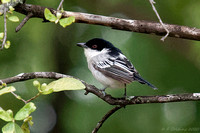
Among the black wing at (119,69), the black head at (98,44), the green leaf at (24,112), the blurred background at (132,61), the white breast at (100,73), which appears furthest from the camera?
the blurred background at (132,61)

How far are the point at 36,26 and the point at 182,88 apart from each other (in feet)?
10.1

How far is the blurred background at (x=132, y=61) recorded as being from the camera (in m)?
5.68

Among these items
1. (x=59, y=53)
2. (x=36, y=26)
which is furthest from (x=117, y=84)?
(x=59, y=53)

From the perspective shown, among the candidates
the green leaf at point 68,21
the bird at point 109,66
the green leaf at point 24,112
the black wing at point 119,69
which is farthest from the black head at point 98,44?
the green leaf at point 24,112

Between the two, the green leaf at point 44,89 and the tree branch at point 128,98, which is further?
the tree branch at point 128,98

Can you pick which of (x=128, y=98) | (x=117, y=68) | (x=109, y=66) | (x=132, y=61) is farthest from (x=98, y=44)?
(x=128, y=98)

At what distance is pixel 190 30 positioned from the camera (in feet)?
11.7

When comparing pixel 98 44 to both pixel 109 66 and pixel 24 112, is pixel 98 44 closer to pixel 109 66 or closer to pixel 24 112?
pixel 109 66

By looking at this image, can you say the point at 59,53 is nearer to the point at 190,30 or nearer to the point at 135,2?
the point at 135,2

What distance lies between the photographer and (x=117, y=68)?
4277 mm

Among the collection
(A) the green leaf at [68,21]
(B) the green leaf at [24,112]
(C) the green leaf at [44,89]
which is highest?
(A) the green leaf at [68,21]

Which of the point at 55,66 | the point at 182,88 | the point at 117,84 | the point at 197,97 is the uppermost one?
the point at 197,97

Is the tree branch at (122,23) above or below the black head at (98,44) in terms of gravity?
above

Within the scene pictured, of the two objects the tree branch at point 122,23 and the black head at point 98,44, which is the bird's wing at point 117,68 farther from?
the tree branch at point 122,23
